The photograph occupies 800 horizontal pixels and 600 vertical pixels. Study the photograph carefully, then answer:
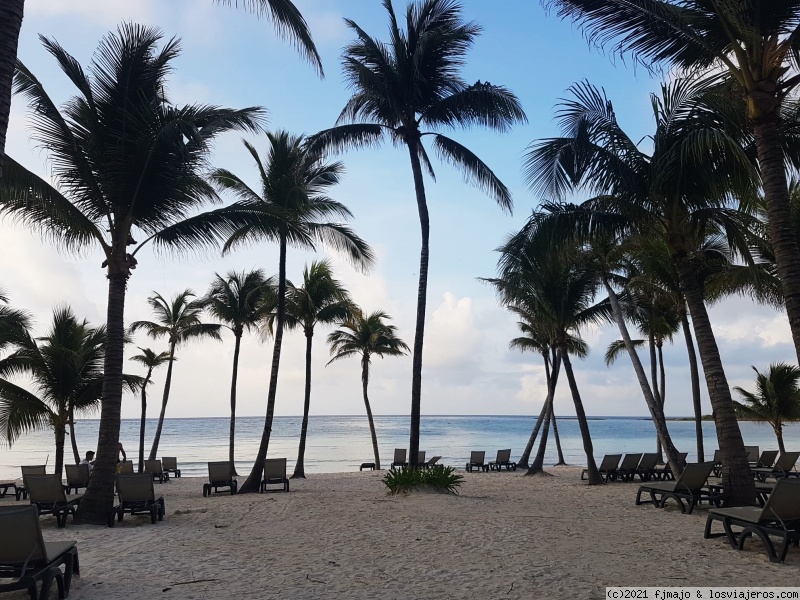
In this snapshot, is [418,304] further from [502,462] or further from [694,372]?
[502,462]

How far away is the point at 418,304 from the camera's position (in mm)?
14922

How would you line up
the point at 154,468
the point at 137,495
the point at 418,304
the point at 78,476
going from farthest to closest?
the point at 154,468 → the point at 78,476 → the point at 418,304 → the point at 137,495

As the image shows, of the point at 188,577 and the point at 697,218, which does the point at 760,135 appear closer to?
the point at 697,218

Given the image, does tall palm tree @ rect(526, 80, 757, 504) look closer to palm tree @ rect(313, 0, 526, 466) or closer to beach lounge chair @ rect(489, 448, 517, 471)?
palm tree @ rect(313, 0, 526, 466)

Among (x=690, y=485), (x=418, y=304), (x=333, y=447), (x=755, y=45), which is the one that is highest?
(x=755, y=45)

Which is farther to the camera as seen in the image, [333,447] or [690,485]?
[333,447]

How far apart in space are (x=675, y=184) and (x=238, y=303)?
16.7 metres

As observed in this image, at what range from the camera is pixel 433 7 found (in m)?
15.0

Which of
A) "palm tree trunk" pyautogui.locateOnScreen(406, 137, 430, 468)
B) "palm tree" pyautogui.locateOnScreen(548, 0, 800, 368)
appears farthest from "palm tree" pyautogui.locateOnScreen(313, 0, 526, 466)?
"palm tree" pyautogui.locateOnScreen(548, 0, 800, 368)

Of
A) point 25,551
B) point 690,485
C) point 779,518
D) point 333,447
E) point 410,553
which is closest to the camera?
point 25,551

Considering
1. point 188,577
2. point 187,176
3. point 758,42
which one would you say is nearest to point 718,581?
point 188,577

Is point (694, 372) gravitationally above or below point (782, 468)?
above

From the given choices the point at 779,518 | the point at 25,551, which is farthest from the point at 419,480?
the point at 25,551

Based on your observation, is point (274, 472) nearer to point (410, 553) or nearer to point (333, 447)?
point (410, 553)
